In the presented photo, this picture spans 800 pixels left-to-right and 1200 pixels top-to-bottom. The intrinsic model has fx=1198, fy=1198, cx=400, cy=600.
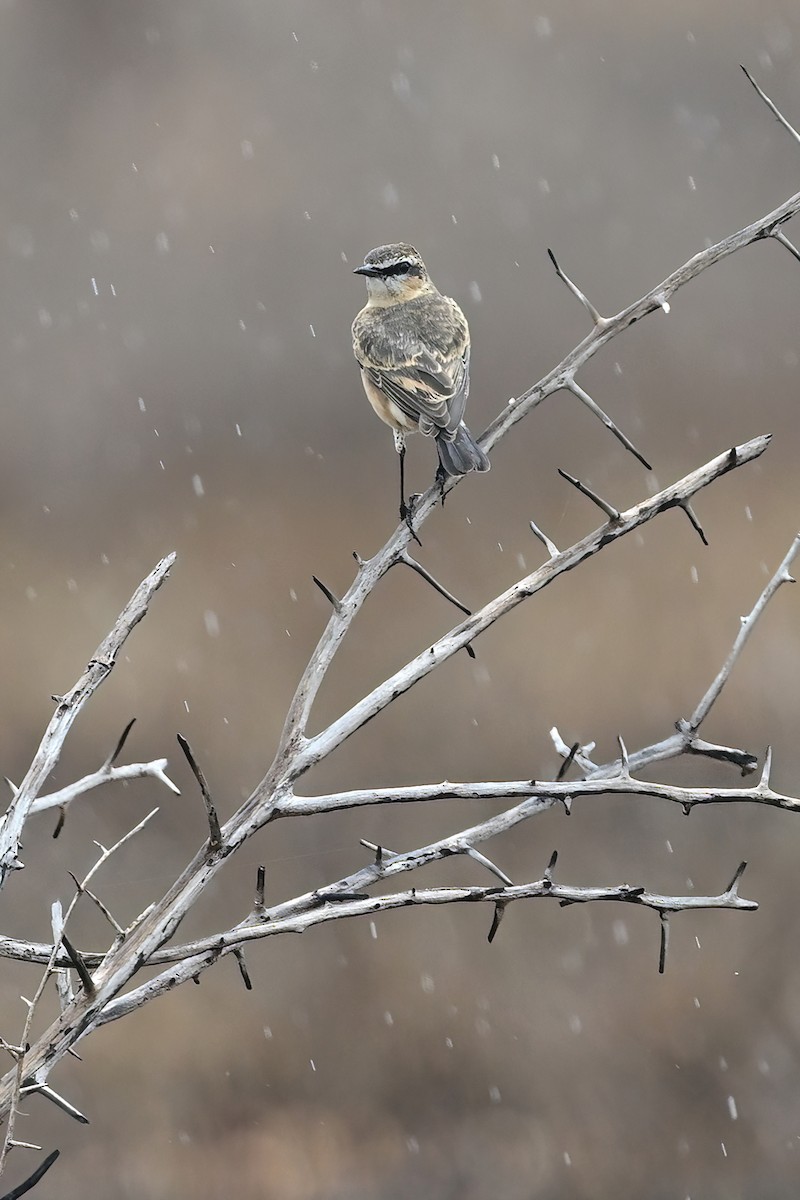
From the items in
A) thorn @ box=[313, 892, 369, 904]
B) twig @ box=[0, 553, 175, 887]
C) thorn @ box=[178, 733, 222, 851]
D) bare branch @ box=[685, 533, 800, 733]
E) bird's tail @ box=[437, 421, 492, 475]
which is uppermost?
twig @ box=[0, 553, 175, 887]

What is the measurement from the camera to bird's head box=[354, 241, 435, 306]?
4.81 m

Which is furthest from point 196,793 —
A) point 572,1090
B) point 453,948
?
point 572,1090

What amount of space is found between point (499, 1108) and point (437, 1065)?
0.60 m

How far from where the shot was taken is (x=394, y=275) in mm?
4871

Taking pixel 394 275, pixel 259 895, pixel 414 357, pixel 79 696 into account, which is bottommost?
pixel 259 895

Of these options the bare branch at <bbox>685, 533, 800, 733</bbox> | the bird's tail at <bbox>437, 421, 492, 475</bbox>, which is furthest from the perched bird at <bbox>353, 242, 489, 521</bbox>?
the bare branch at <bbox>685, 533, 800, 733</bbox>

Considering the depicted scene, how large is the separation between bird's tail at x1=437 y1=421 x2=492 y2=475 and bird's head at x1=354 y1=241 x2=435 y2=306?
1425 mm

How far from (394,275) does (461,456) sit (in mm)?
1640

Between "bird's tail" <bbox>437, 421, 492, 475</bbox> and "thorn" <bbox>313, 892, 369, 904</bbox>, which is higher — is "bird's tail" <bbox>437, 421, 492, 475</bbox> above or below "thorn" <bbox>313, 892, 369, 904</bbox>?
above

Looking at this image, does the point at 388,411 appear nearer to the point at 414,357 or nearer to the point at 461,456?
the point at 414,357

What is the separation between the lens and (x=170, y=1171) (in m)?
9.15

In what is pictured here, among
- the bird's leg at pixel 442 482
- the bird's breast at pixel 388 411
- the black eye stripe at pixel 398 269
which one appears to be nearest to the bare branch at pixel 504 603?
the bird's leg at pixel 442 482

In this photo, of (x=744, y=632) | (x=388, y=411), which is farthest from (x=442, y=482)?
(x=744, y=632)

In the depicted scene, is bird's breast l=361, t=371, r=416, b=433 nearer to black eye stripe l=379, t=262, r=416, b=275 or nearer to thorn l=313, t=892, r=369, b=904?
black eye stripe l=379, t=262, r=416, b=275
